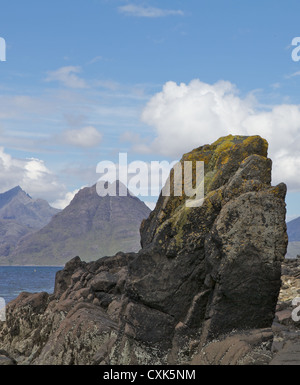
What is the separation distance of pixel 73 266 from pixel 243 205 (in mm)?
39767

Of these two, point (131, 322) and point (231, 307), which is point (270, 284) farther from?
point (131, 322)

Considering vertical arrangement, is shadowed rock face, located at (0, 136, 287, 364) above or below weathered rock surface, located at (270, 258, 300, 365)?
above

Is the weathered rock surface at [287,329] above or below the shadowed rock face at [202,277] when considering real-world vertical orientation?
below

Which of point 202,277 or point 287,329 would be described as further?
point 287,329

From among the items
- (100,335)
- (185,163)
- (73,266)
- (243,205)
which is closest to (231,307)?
(243,205)

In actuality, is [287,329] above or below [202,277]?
below

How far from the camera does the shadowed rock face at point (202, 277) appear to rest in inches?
700

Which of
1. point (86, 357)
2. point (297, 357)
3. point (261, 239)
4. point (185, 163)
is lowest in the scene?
point (86, 357)

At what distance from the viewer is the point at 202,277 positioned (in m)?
18.9

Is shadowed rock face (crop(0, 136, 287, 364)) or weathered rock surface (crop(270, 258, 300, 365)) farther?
shadowed rock face (crop(0, 136, 287, 364))

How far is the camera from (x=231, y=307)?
17.8 metres

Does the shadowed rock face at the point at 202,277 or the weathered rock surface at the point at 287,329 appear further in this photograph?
the shadowed rock face at the point at 202,277

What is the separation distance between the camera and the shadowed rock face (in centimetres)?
1778
